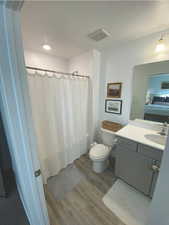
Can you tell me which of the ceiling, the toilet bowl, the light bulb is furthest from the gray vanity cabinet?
the ceiling

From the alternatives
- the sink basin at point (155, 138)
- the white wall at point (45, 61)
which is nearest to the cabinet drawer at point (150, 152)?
the sink basin at point (155, 138)

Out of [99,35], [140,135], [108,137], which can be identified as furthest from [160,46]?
[108,137]

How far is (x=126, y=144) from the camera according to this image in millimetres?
1438

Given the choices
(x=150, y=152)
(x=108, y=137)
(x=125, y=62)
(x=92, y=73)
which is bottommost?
(x=108, y=137)

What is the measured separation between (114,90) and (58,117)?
49.4 inches

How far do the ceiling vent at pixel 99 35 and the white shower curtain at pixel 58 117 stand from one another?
0.71m

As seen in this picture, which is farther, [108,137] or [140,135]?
[108,137]

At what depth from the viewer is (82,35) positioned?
1584 mm

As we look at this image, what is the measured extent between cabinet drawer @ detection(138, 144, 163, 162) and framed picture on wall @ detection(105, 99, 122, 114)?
902 millimetres

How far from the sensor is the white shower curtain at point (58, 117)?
1.47 metres

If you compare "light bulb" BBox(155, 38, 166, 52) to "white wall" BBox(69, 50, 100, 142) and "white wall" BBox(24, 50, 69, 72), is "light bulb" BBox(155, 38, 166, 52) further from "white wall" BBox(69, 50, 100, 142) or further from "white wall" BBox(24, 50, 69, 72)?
"white wall" BBox(24, 50, 69, 72)

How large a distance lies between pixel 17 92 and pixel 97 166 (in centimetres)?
178

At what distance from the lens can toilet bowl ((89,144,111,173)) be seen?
1725 millimetres

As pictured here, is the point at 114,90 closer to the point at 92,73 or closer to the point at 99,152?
the point at 92,73
